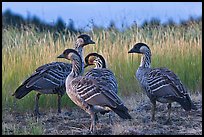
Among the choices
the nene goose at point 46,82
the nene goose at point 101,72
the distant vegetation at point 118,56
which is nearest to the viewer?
the nene goose at point 101,72

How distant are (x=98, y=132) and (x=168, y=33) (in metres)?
5.45

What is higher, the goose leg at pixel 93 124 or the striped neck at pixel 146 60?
the striped neck at pixel 146 60

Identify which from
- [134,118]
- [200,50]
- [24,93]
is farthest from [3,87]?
[200,50]

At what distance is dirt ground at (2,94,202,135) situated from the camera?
758cm

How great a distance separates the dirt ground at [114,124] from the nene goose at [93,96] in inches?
18.4

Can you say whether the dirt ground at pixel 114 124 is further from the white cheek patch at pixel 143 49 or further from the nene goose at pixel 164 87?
the white cheek patch at pixel 143 49

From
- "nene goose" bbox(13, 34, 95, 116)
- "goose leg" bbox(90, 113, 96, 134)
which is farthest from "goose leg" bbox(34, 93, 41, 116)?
"goose leg" bbox(90, 113, 96, 134)

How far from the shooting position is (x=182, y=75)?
10172mm

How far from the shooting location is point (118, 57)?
10.9 m

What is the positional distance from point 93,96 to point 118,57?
3.85 m

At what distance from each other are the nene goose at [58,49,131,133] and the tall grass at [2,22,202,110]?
1765 millimetres

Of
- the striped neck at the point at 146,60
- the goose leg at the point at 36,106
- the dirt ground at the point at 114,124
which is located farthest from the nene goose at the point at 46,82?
the striped neck at the point at 146,60

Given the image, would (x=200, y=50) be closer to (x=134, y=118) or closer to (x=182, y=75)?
(x=182, y=75)

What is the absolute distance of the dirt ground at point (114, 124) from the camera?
758 centimetres
